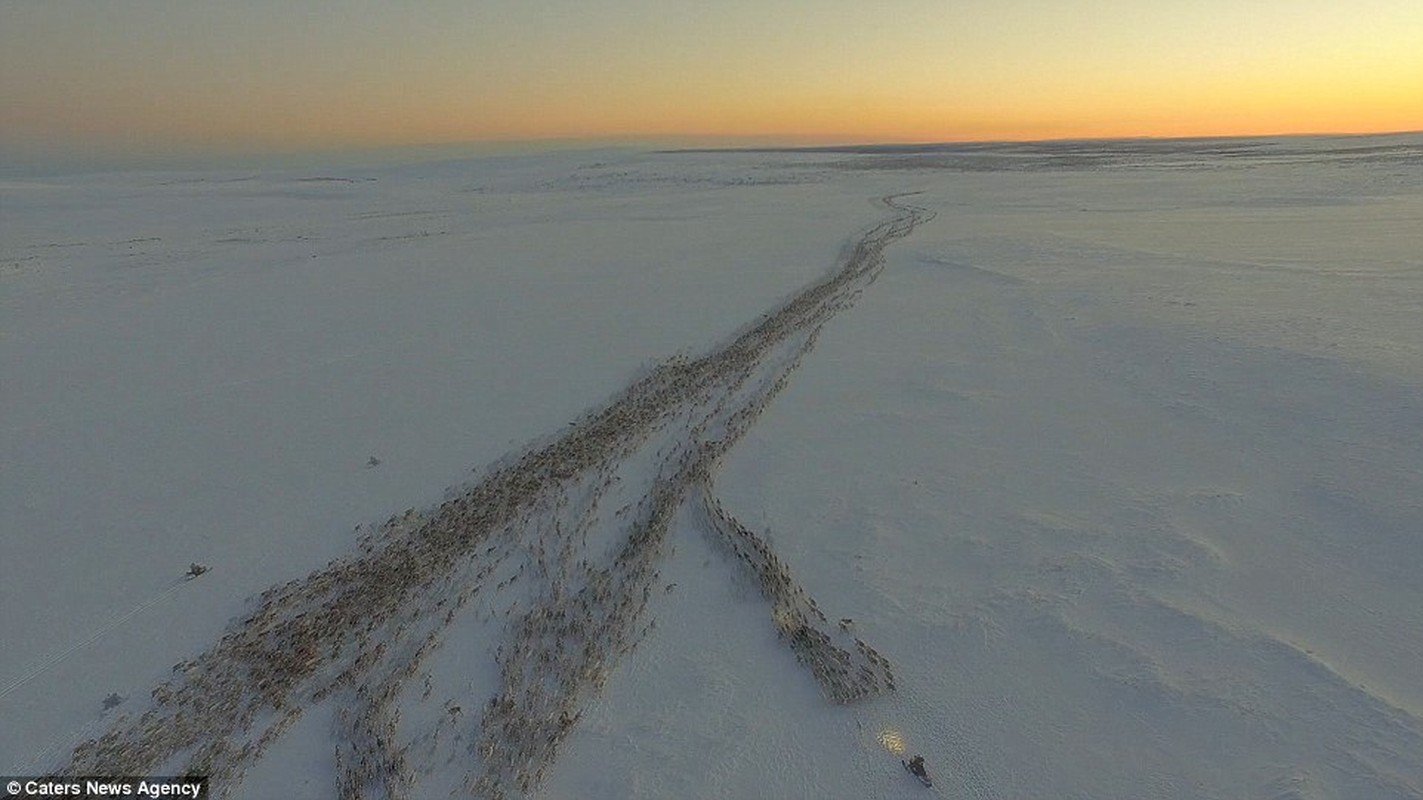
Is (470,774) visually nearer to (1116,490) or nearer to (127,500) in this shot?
(127,500)

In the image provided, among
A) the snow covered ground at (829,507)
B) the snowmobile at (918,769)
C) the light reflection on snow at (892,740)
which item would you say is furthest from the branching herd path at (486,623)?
the snowmobile at (918,769)

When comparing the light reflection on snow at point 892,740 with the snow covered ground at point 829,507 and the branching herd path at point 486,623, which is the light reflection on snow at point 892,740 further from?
Answer: the branching herd path at point 486,623

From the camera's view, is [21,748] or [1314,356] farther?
[1314,356]

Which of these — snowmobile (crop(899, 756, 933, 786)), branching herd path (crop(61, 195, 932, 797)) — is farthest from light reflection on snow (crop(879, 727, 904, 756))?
branching herd path (crop(61, 195, 932, 797))

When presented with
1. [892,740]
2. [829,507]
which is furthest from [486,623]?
[829,507]

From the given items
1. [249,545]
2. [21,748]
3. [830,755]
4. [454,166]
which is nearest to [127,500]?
[249,545]

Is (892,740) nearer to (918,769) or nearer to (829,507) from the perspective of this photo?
(918,769)
